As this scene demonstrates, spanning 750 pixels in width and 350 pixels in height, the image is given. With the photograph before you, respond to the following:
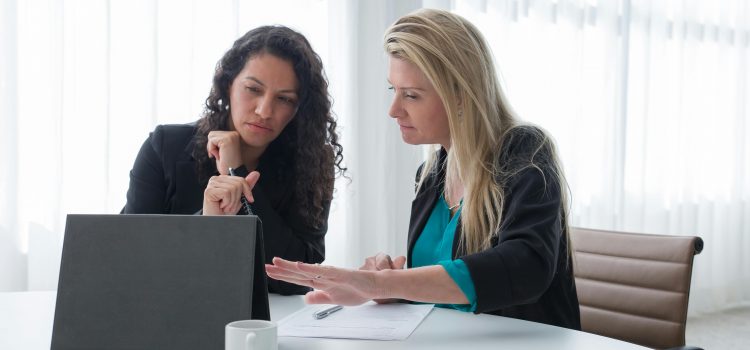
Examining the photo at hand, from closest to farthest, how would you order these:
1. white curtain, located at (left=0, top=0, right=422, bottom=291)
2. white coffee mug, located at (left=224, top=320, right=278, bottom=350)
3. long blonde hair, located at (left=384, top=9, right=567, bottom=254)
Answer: white coffee mug, located at (left=224, top=320, right=278, bottom=350) < long blonde hair, located at (left=384, top=9, right=567, bottom=254) < white curtain, located at (left=0, top=0, right=422, bottom=291)

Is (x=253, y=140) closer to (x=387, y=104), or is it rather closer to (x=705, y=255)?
(x=387, y=104)

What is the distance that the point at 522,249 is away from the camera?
1275mm

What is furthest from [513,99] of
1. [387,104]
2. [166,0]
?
[166,0]

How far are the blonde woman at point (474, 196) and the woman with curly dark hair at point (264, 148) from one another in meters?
0.32

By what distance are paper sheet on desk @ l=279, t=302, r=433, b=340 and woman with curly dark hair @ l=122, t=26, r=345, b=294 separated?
0.46 metres

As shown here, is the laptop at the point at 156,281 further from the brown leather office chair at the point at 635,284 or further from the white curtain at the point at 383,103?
the white curtain at the point at 383,103

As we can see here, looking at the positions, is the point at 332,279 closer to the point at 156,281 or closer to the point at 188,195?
the point at 156,281

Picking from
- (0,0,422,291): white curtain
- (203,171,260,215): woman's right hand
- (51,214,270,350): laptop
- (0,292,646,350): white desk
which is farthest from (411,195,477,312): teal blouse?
(0,0,422,291): white curtain

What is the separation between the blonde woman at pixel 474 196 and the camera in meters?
1.23

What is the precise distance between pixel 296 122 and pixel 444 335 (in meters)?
0.96

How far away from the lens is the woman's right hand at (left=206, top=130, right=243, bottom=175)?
1.74 m

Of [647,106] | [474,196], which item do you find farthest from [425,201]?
[647,106]

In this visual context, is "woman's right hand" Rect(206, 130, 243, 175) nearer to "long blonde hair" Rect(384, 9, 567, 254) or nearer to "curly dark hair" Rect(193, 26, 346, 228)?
"curly dark hair" Rect(193, 26, 346, 228)

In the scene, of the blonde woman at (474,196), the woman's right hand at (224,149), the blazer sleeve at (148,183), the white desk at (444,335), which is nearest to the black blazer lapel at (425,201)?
the blonde woman at (474,196)
